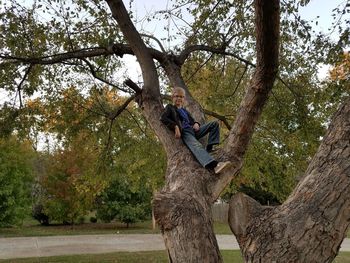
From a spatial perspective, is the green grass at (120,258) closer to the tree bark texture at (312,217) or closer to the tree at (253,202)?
the tree at (253,202)

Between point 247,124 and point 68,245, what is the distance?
506 inches

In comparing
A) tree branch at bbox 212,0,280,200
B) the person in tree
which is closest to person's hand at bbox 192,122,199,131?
the person in tree

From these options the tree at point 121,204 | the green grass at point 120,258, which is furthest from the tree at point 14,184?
the green grass at point 120,258

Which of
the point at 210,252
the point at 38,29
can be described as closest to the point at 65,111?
the point at 38,29

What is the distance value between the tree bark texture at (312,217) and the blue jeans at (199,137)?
1.22m

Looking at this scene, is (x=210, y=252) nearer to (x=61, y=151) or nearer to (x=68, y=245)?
(x=68, y=245)

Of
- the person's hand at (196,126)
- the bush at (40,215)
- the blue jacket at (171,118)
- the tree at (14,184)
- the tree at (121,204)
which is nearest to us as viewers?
the blue jacket at (171,118)

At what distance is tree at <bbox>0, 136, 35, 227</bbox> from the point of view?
68.9ft

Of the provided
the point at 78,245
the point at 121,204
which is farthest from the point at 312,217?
the point at 121,204

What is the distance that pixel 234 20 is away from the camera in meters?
8.36

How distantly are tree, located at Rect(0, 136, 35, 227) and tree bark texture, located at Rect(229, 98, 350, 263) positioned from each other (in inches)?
755

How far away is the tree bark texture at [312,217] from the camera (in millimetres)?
2559

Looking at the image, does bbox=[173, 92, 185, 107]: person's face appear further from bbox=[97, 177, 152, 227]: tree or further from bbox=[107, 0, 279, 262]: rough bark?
bbox=[97, 177, 152, 227]: tree

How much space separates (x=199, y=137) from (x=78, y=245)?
1178 centimetres
